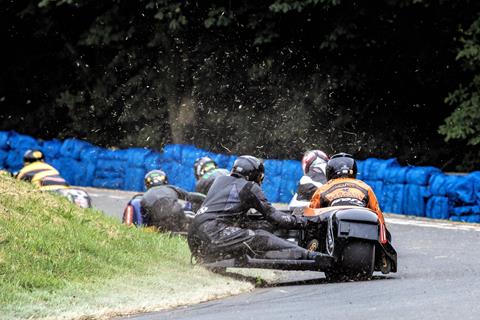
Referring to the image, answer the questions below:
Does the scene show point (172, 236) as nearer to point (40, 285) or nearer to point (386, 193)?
point (40, 285)

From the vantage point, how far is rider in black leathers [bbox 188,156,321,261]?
41.7ft

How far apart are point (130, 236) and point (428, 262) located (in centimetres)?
377

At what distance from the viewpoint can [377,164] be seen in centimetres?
2484

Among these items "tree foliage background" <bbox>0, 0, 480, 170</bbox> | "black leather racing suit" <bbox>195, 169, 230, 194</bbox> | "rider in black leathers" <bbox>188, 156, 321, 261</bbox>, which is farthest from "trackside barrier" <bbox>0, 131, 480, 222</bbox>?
"rider in black leathers" <bbox>188, 156, 321, 261</bbox>

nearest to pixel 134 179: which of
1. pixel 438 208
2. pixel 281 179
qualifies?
pixel 281 179

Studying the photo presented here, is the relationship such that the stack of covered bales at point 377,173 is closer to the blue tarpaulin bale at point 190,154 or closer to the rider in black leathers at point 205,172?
the blue tarpaulin bale at point 190,154

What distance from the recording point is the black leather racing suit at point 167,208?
16.4m

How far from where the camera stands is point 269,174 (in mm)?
27391

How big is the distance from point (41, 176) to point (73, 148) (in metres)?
14.5

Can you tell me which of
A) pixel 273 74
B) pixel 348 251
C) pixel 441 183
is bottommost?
pixel 348 251

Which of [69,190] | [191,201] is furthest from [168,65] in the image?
[191,201]

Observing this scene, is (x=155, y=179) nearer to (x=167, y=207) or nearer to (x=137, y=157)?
(x=167, y=207)

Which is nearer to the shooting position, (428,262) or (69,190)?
(428,262)

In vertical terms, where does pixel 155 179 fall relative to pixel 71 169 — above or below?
below
